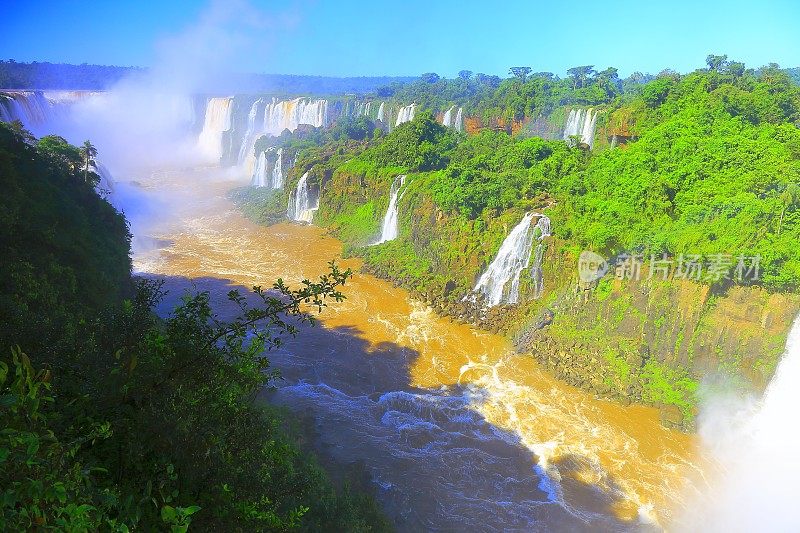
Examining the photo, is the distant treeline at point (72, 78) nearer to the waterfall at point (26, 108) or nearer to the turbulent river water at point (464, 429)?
the waterfall at point (26, 108)

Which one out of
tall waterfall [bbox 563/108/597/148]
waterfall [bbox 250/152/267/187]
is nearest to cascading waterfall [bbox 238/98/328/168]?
waterfall [bbox 250/152/267/187]

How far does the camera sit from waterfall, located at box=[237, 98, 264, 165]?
2231 inches

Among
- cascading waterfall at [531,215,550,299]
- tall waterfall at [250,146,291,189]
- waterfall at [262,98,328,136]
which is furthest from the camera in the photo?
waterfall at [262,98,328,136]

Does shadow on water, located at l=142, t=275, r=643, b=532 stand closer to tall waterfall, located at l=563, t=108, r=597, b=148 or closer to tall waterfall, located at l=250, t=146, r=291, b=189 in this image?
tall waterfall, located at l=563, t=108, r=597, b=148

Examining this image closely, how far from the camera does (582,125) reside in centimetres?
3856

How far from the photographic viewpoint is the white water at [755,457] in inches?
500

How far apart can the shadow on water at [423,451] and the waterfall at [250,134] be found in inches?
1646

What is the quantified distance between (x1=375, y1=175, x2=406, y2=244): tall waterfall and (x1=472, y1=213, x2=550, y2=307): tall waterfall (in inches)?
367

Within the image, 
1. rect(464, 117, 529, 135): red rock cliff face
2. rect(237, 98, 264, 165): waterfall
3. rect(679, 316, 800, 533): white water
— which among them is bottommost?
rect(679, 316, 800, 533): white water

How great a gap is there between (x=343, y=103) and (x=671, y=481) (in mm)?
58456

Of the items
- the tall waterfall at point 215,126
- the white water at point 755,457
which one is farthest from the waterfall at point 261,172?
the white water at point 755,457

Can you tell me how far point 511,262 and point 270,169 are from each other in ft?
98.1

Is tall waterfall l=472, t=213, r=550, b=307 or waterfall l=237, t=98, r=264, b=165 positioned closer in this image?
tall waterfall l=472, t=213, r=550, b=307

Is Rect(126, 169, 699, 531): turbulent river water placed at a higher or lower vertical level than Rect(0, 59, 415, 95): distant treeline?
lower
